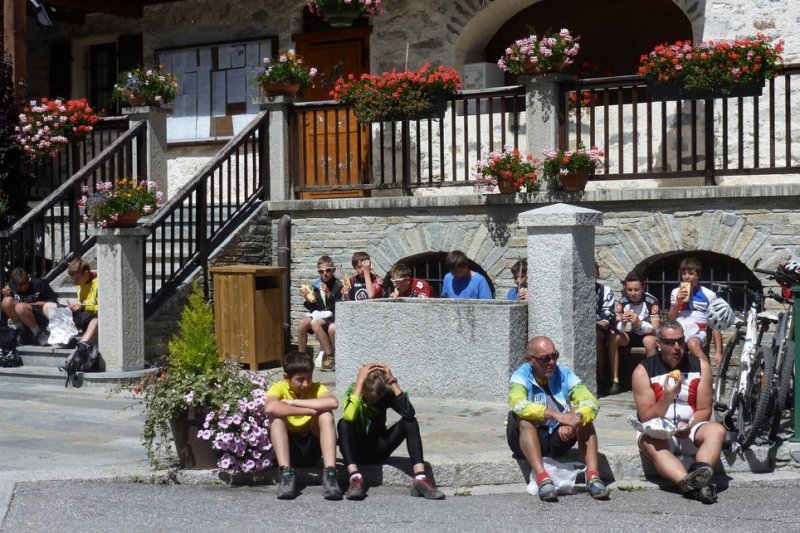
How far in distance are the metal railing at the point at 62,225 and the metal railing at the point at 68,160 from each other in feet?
1.13

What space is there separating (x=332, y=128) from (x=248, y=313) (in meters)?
3.68

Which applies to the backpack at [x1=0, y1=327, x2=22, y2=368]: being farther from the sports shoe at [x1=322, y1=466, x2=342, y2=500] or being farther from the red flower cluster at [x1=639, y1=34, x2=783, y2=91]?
the red flower cluster at [x1=639, y1=34, x2=783, y2=91]

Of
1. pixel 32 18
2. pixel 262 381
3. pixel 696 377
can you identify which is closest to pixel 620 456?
pixel 696 377

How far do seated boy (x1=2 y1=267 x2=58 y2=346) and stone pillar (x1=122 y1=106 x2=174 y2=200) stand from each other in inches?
95.2

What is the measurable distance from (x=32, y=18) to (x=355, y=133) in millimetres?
5898

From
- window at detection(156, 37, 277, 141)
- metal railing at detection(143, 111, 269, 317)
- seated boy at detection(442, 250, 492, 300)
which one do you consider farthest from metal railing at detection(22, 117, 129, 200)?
seated boy at detection(442, 250, 492, 300)

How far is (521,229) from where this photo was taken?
12.8m

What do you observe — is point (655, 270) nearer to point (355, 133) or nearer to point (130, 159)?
point (355, 133)

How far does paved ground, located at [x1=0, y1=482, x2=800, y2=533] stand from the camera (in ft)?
22.3

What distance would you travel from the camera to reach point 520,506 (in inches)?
290

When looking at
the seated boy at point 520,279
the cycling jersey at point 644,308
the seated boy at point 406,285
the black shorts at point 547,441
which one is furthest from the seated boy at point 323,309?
the black shorts at point 547,441

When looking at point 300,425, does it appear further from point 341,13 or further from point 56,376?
point 341,13

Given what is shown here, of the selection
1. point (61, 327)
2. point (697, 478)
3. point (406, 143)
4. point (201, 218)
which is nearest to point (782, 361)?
point (697, 478)

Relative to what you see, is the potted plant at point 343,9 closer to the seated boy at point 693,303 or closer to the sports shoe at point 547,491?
the seated boy at point 693,303
